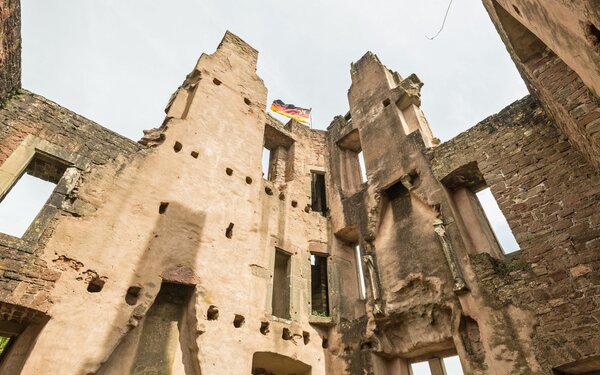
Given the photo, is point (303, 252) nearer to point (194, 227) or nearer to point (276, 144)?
point (194, 227)

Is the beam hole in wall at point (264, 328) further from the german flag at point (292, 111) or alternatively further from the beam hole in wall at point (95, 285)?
the german flag at point (292, 111)

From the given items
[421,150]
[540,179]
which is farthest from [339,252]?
[540,179]

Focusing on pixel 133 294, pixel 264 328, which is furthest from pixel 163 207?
pixel 264 328

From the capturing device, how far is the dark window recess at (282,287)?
8.99m

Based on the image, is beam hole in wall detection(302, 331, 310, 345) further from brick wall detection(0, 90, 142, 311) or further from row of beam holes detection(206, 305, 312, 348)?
brick wall detection(0, 90, 142, 311)

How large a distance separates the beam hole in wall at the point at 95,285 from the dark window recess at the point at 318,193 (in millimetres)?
7375

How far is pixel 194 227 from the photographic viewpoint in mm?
8109

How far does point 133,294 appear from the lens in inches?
261

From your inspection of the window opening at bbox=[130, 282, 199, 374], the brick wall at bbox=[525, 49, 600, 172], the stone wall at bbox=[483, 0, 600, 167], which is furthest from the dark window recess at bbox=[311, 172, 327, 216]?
the brick wall at bbox=[525, 49, 600, 172]

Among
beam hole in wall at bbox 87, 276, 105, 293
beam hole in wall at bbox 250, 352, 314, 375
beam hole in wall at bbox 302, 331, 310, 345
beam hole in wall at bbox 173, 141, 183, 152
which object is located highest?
beam hole in wall at bbox 173, 141, 183, 152

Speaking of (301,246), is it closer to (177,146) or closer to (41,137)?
(177,146)

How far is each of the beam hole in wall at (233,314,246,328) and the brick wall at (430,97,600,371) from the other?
5.08 metres

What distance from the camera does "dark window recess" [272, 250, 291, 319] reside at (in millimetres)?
8992

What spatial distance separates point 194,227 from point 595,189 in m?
7.98
